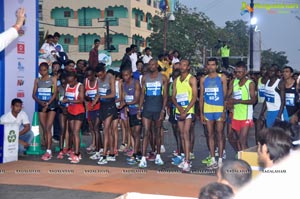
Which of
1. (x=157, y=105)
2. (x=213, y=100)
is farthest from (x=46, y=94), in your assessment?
(x=213, y=100)

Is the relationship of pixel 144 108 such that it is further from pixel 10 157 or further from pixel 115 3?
pixel 115 3

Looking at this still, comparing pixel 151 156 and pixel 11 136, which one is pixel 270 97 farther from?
pixel 11 136

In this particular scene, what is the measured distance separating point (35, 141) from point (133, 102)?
2.44 meters

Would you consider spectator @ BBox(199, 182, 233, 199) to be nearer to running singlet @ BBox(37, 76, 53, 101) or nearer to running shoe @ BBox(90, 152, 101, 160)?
running shoe @ BBox(90, 152, 101, 160)

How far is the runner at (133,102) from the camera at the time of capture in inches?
388

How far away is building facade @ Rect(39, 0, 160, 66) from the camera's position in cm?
5119

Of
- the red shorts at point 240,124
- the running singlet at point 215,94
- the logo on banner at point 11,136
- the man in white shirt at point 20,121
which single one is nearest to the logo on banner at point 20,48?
the man in white shirt at point 20,121

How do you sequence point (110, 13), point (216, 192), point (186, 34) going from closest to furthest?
point (216, 192) → point (186, 34) → point (110, 13)

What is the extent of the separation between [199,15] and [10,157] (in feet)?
135

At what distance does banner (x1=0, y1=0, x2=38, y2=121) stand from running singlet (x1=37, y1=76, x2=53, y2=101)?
70 centimetres

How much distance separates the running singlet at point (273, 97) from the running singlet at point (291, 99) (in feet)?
0.74

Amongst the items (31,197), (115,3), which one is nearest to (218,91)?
(31,197)

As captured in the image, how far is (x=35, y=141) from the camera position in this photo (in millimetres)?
10695

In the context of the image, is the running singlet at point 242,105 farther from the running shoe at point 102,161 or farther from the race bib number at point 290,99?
the running shoe at point 102,161
